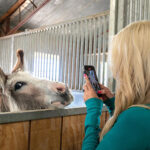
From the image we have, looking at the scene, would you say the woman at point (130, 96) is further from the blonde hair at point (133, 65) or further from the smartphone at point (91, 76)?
the smartphone at point (91, 76)

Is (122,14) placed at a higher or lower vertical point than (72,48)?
higher

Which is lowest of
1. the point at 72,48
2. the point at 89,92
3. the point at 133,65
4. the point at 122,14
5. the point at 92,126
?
the point at 92,126

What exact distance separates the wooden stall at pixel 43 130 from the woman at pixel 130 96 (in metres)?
0.27

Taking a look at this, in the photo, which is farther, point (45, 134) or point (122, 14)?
point (122, 14)

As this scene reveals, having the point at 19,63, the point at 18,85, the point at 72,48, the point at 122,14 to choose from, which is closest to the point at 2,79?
the point at 18,85

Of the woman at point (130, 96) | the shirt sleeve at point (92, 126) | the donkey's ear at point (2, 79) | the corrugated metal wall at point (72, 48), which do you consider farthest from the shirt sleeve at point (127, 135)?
the corrugated metal wall at point (72, 48)

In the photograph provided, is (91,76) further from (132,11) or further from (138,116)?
(132,11)

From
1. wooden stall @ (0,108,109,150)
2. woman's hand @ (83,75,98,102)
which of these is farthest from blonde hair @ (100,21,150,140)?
wooden stall @ (0,108,109,150)

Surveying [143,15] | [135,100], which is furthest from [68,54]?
[135,100]


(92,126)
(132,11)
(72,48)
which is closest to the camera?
(92,126)

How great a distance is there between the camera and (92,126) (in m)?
0.59

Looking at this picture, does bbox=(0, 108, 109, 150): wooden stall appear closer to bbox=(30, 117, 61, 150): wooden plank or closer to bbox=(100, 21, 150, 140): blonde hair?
bbox=(30, 117, 61, 150): wooden plank

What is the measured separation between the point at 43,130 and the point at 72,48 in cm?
90

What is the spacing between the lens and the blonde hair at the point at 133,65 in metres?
0.48
